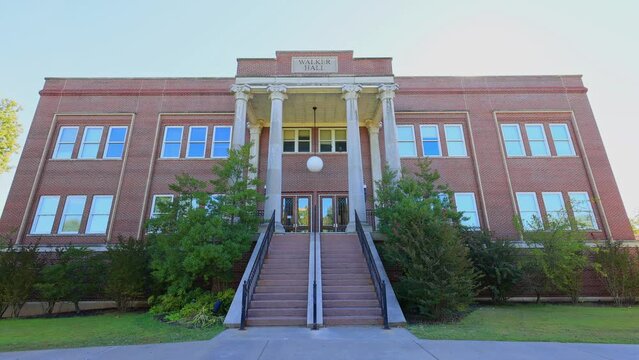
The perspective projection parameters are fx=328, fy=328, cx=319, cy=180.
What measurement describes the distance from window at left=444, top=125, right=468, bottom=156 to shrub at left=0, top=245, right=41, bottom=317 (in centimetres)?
1989

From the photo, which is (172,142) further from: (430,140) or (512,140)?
(512,140)

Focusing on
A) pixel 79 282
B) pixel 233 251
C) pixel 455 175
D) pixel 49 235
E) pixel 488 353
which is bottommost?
pixel 488 353

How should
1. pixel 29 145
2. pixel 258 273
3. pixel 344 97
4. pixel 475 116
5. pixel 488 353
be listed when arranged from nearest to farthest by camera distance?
pixel 488 353
pixel 258 273
pixel 344 97
pixel 29 145
pixel 475 116

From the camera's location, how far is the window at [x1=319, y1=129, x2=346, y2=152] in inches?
753

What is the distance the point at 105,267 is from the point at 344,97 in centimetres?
1259

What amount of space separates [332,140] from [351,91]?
413 cm

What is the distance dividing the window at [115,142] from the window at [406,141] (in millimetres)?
15439

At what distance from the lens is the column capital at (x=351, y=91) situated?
1566 cm

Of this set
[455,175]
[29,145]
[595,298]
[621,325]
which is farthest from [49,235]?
[595,298]

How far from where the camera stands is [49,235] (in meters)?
16.3

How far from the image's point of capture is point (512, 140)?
60.6 feet

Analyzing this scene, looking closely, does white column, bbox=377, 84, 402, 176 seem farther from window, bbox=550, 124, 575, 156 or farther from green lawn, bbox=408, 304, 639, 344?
window, bbox=550, 124, 575, 156

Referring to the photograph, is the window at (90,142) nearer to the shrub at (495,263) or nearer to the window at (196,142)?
the window at (196,142)

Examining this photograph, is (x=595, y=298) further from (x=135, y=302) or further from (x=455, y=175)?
(x=135, y=302)
